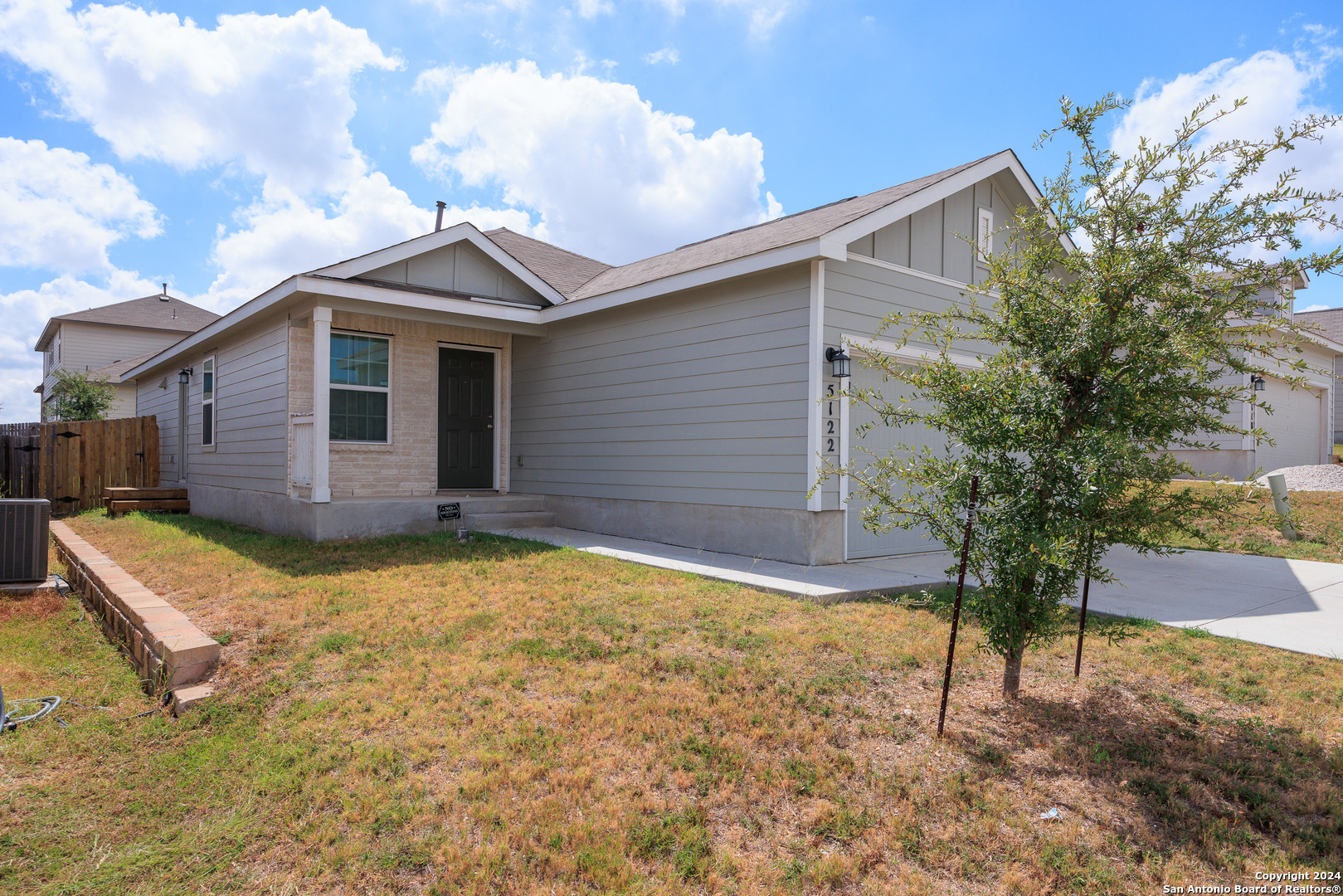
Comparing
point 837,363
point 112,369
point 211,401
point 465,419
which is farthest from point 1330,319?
point 112,369

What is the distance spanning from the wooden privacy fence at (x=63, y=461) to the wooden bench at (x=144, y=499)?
1.66 ft

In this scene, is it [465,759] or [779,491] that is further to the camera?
[779,491]

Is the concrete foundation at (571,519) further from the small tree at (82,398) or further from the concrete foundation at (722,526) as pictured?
the small tree at (82,398)

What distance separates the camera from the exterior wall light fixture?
6.92 meters

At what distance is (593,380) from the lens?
376 inches

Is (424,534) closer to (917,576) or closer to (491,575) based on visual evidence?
(491,575)

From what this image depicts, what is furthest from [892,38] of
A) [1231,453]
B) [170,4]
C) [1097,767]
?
[1231,453]

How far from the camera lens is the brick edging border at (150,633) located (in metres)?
3.83

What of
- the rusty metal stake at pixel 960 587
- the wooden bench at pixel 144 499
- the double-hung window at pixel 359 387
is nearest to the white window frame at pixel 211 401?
the wooden bench at pixel 144 499

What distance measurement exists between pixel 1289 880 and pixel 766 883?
1.67m

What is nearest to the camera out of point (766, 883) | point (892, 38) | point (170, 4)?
point (766, 883)

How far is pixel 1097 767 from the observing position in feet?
9.71

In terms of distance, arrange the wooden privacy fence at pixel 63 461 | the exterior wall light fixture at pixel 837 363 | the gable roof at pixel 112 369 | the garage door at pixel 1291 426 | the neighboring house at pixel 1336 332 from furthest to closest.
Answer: the gable roof at pixel 112 369 → the neighboring house at pixel 1336 332 → the garage door at pixel 1291 426 → the wooden privacy fence at pixel 63 461 → the exterior wall light fixture at pixel 837 363

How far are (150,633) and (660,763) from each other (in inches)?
130
